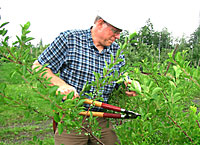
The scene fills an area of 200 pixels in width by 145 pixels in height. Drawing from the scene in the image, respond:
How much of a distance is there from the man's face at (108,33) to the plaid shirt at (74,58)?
0.80 feet

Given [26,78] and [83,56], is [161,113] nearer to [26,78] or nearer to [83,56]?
[26,78]

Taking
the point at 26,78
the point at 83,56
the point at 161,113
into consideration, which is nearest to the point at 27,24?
the point at 26,78

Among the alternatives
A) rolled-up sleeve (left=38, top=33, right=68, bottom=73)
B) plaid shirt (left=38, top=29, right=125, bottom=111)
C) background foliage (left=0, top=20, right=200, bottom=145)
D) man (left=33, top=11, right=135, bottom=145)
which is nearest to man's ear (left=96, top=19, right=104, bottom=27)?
man (left=33, top=11, right=135, bottom=145)

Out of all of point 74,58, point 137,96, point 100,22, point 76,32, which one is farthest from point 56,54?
point 137,96

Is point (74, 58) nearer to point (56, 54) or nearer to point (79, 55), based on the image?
point (79, 55)

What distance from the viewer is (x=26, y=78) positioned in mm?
1052

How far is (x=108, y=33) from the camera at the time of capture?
2.21m

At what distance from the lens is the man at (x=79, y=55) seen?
2256 millimetres

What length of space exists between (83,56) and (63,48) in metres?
0.24

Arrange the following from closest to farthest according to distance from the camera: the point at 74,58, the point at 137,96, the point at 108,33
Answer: the point at 137,96 < the point at 108,33 < the point at 74,58

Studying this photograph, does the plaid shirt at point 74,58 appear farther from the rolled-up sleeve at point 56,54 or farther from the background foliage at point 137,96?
the background foliage at point 137,96

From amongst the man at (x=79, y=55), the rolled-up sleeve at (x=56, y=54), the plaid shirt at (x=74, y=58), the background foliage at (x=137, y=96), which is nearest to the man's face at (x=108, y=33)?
the man at (x=79, y=55)

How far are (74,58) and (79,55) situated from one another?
2.8 inches

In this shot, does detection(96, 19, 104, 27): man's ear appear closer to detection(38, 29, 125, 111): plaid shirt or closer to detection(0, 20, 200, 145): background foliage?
detection(38, 29, 125, 111): plaid shirt
